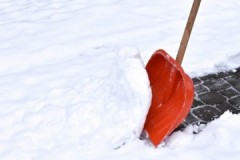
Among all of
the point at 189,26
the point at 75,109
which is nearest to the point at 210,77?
the point at 189,26

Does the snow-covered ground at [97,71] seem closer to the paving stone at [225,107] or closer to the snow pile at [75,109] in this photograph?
the snow pile at [75,109]

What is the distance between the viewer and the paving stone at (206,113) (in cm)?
318

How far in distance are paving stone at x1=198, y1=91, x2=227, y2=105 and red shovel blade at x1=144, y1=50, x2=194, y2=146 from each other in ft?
1.97

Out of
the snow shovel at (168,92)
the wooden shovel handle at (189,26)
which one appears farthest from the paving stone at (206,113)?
the wooden shovel handle at (189,26)

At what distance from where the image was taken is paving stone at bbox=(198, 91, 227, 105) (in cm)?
339

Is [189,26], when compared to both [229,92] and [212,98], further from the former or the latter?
[229,92]

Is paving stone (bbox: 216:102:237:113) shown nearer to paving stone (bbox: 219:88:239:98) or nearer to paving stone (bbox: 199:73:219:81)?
paving stone (bbox: 219:88:239:98)

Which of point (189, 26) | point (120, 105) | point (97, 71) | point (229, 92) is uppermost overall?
point (189, 26)

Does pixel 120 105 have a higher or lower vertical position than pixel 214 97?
higher

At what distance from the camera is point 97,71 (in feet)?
12.7

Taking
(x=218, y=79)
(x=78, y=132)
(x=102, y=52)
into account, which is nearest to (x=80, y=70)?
(x=102, y=52)

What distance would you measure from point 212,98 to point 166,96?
0.67m


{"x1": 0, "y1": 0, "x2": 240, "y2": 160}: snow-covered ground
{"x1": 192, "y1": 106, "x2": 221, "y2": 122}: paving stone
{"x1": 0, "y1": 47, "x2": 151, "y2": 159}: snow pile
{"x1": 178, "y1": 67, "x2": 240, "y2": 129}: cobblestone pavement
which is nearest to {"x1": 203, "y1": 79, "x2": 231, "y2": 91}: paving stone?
{"x1": 178, "y1": 67, "x2": 240, "y2": 129}: cobblestone pavement

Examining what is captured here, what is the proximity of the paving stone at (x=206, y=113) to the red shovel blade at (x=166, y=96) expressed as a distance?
1.44 ft
